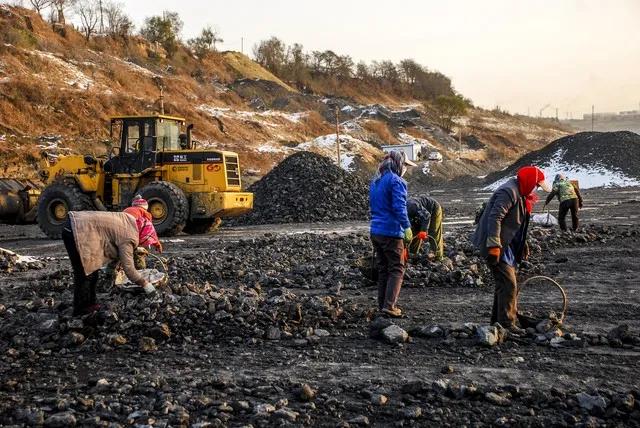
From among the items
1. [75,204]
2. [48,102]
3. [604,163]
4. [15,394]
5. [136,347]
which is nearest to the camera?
[15,394]

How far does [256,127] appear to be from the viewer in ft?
158

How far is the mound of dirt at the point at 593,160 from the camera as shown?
38.5 meters

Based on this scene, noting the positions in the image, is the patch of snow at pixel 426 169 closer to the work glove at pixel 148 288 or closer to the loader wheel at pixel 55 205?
the loader wheel at pixel 55 205

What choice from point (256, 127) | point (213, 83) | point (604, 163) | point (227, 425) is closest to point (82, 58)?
point (256, 127)

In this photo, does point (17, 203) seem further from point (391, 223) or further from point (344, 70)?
point (344, 70)

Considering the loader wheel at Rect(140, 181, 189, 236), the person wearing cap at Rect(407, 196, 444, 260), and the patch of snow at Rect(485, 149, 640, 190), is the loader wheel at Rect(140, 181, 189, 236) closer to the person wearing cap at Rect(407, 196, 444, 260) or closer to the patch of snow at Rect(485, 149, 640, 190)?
the person wearing cap at Rect(407, 196, 444, 260)

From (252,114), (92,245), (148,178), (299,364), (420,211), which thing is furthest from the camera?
(252,114)

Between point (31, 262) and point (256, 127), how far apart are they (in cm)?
3726

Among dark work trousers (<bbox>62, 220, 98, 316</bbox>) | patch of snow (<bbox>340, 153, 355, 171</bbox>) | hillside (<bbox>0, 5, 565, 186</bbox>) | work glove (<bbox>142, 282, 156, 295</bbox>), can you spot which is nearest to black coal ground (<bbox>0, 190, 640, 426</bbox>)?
work glove (<bbox>142, 282, 156, 295</bbox>)

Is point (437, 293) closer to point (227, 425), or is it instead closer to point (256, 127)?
point (227, 425)

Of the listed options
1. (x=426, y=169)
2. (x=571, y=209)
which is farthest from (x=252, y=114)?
(x=571, y=209)

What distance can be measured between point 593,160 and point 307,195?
25715 mm

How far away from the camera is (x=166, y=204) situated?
1578cm

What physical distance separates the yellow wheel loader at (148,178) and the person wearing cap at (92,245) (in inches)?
360
